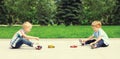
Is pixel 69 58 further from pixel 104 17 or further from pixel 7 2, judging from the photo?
pixel 104 17

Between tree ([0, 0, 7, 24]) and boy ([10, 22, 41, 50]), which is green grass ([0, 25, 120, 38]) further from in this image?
tree ([0, 0, 7, 24])

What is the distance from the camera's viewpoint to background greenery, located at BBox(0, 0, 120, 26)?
120ft

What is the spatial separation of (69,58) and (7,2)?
88.1 feet

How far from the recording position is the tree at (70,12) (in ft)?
123

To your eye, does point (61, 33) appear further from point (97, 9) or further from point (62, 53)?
point (97, 9)

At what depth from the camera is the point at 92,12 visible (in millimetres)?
37875

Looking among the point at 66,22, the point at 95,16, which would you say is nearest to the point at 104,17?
the point at 95,16

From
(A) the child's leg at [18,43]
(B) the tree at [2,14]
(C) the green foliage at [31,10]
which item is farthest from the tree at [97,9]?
(A) the child's leg at [18,43]

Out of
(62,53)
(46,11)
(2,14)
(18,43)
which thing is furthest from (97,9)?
(62,53)

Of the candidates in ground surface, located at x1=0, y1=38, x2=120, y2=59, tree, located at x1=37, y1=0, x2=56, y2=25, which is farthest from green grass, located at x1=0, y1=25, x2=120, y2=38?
tree, located at x1=37, y1=0, x2=56, y2=25

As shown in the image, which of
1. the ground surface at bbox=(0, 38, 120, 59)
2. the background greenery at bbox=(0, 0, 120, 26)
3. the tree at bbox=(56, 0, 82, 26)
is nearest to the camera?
the ground surface at bbox=(0, 38, 120, 59)

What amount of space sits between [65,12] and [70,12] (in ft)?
1.70

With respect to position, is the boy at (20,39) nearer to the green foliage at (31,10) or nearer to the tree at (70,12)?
the green foliage at (31,10)

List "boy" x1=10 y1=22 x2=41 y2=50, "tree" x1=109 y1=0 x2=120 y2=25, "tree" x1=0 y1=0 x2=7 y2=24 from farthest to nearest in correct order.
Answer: "tree" x1=109 y1=0 x2=120 y2=25 → "tree" x1=0 y1=0 x2=7 y2=24 → "boy" x1=10 y1=22 x2=41 y2=50
